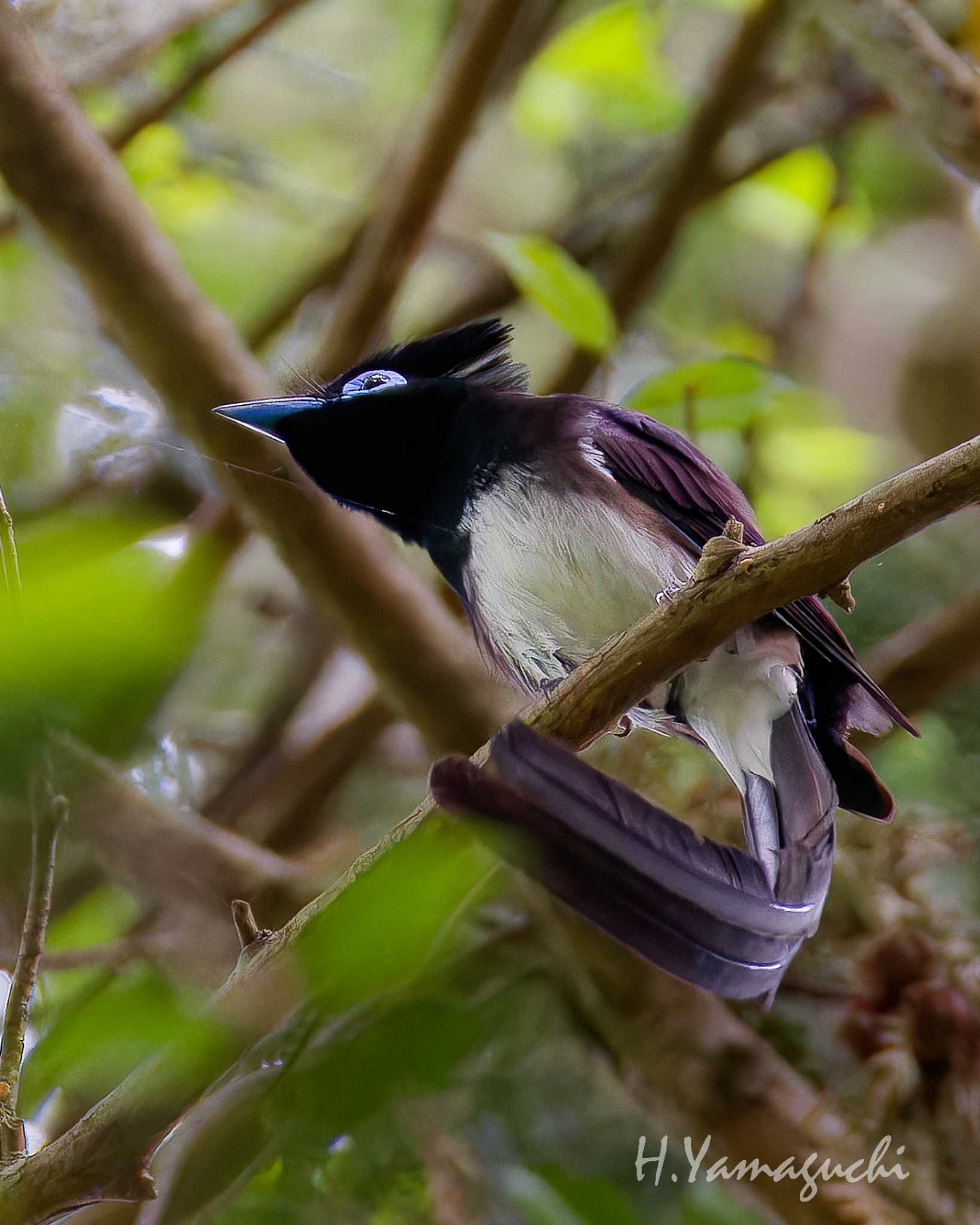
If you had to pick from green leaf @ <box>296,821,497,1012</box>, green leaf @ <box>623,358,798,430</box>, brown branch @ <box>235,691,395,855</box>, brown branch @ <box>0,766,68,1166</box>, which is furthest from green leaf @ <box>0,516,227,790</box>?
brown branch @ <box>235,691,395,855</box>

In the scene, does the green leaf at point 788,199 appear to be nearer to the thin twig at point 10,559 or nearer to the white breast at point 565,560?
the white breast at point 565,560

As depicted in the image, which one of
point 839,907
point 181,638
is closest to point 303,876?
point 839,907

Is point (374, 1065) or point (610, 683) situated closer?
point (374, 1065)

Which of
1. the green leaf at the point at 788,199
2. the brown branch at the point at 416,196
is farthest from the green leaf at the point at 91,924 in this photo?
the green leaf at the point at 788,199

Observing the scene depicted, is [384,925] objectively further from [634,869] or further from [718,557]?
[718,557]

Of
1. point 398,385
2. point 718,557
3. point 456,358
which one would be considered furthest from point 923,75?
point 718,557

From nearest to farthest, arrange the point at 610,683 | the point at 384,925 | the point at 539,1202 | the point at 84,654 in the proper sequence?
the point at 84,654, the point at 384,925, the point at 610,683, the point at 539,1202
